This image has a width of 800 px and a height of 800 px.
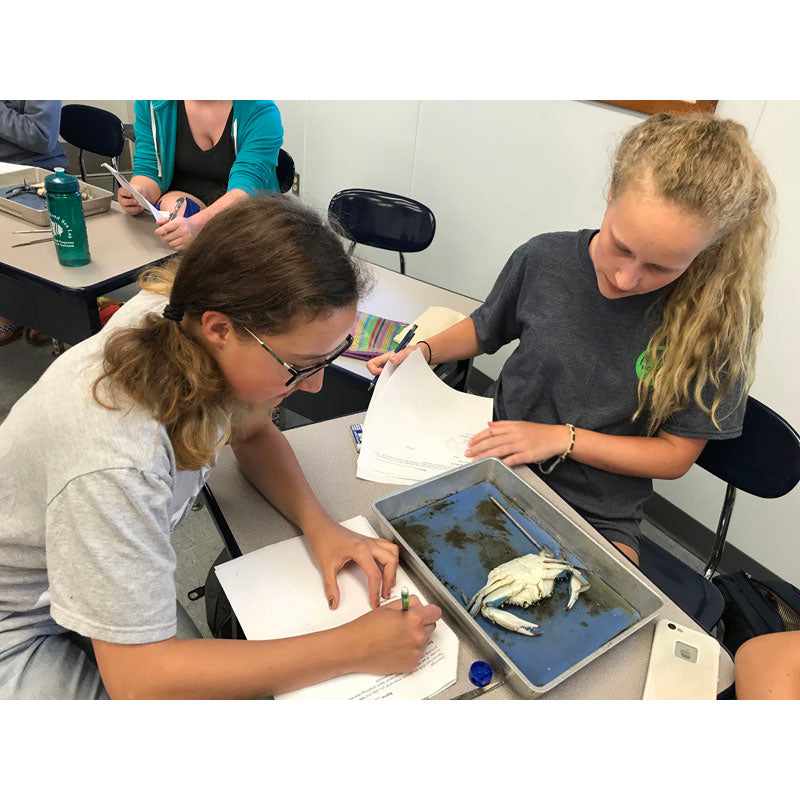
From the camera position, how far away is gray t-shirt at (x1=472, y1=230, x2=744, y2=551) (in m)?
1.15

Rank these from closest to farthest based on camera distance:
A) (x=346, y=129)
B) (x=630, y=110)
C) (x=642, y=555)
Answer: (x=642, y=555) → (x=630, y=110) → (x=346, y=129)

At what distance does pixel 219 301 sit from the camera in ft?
2.39

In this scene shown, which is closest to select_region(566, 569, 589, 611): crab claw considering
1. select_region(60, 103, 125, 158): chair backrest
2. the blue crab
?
the blue crab

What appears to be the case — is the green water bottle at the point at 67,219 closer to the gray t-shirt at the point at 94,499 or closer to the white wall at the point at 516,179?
the white wall at the point at 516,179

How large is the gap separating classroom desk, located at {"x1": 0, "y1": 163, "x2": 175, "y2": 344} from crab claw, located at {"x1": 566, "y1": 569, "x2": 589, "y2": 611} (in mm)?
1374

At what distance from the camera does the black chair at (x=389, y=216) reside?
2.20m

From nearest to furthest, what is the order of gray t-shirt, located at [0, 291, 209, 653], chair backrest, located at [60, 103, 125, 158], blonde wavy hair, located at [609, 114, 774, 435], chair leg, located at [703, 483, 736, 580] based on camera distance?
gray t-shirt, located at [0, 291, 209, 653], blonde wavy hair, located at [609, 114, 774, 435], chair leg, located at [703, 483, 736, 580], chair backrest, located at [60, 103, 125, 158]

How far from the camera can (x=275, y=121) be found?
79.7 inches

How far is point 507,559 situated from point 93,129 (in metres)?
3.29

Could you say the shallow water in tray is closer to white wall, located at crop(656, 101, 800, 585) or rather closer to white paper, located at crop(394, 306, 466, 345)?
white paper, located at crop(394, 306, 466, 345)

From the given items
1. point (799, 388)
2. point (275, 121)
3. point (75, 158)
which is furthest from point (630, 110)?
point (75, 158)

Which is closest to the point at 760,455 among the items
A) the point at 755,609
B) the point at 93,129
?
the point at 755,609
